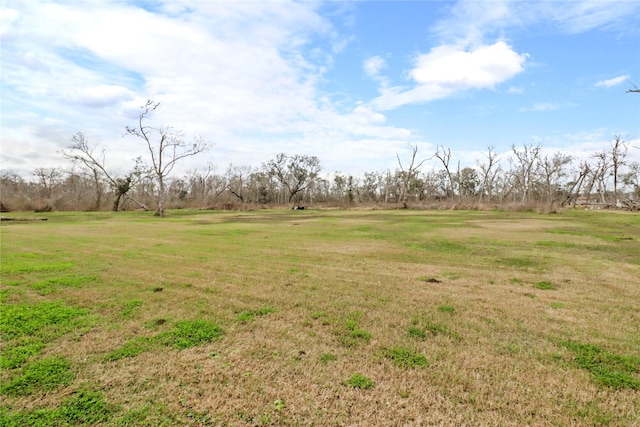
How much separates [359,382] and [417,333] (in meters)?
1.20

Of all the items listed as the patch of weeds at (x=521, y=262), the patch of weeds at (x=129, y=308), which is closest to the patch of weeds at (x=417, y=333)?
the patch of weeds at (x=129, y=308)

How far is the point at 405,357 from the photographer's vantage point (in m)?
3.09

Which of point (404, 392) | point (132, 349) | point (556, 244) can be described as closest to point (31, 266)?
point (132, 349)

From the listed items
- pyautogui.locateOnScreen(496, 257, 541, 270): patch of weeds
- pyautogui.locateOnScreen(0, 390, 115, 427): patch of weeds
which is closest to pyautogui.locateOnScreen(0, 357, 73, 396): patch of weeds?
pyautogui.locateOnScreen(0, 390, 115, 427): patch of weeds

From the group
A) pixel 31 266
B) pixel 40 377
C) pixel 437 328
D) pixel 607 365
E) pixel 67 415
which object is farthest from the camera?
pixel 31 266

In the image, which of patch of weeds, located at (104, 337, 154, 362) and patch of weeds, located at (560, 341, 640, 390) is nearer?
patch of weeds, located at (560, 341, 640, 390)

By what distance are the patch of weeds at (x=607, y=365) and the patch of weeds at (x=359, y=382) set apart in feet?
6.10

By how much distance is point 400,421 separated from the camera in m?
2.24

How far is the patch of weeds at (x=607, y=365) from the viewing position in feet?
8.77

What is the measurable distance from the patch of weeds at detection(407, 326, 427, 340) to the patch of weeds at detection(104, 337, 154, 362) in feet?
8.85

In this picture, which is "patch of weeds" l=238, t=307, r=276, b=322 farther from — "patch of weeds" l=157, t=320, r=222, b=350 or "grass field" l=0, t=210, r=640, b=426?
"patch of weeds" l=157, t=320, r=222, b=350

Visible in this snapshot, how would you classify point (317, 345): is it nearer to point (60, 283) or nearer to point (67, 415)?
point (67, 415)

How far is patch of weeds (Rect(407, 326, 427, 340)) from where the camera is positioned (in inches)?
138

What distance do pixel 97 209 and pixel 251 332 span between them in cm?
4376
